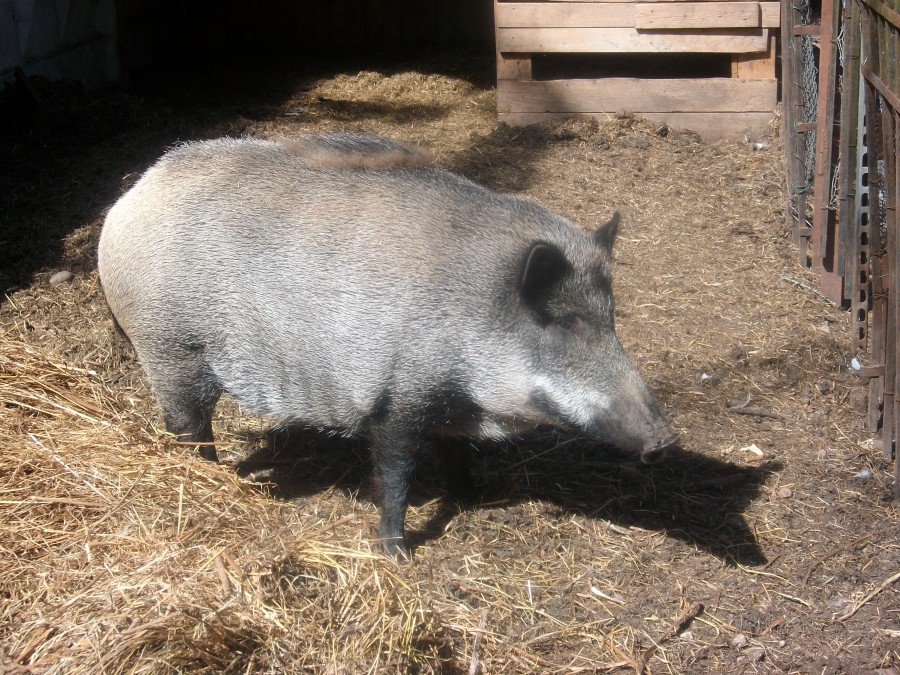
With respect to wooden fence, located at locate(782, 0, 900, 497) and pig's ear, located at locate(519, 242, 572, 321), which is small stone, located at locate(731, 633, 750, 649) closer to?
wooden fence, located at locate(782, 0, 900, 497)

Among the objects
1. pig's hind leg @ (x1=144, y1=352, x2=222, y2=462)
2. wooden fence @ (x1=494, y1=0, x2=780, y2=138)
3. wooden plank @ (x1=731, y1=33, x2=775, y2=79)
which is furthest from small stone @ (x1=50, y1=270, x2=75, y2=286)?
wooden plank @ (x1=731, y1=33, x2=775, y2=79)

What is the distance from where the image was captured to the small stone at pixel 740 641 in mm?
3447

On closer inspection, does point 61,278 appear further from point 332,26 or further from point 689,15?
point 332,26

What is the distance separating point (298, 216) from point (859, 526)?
9.01 feet

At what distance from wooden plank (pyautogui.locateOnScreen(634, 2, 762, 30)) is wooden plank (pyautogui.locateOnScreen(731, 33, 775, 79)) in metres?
0.25

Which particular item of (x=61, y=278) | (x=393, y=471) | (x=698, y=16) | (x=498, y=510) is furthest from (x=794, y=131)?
(x=61, y=278)

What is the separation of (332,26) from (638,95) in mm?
4664

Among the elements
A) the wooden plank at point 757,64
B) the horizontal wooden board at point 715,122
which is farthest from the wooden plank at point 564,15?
the wooden plank at point 757,64

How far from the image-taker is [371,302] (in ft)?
11.4

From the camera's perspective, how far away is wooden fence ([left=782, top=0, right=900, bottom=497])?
13.7 ft

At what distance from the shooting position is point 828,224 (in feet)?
18.7

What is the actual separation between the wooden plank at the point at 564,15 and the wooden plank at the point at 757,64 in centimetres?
96

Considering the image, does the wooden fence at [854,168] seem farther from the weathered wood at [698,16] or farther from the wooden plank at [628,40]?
the wooden plank at [628,40]

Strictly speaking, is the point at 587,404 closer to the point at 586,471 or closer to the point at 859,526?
the point at 586,471
